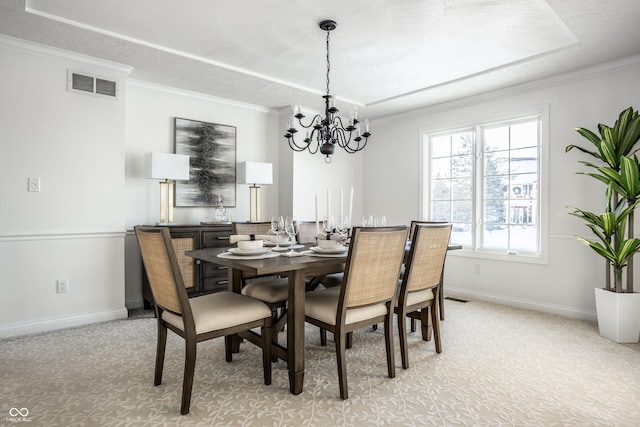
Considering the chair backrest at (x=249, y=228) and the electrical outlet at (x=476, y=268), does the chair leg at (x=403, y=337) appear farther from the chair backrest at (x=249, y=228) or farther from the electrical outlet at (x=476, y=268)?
the electrical outlet at (x=476, y=268)

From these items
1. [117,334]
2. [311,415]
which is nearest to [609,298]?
[311,415]

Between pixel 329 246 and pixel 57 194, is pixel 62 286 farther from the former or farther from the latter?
pixel 329 246

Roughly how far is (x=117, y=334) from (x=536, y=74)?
4.71 m

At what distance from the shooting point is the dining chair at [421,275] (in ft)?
7.98

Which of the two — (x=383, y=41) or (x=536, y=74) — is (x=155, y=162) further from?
(x=536, y=74)

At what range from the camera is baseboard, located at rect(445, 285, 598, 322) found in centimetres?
361

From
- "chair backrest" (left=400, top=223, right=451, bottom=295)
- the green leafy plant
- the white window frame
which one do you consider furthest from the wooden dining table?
the white window frame

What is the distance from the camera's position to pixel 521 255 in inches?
161

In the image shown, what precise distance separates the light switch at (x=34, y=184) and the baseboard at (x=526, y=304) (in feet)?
15.0

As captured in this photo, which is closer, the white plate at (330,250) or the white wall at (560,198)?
the white plate at (330,250)

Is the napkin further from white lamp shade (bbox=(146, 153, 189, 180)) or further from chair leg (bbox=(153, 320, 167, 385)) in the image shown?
white lamp shade (bbox=(146, 153, 189, 180))

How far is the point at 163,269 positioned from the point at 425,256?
167 centimetres

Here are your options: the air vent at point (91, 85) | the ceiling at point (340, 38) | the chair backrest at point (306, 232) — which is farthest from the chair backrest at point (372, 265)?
the air vent at point (91, 85)

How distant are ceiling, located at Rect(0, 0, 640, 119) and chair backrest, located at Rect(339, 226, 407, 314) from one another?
1663mm
